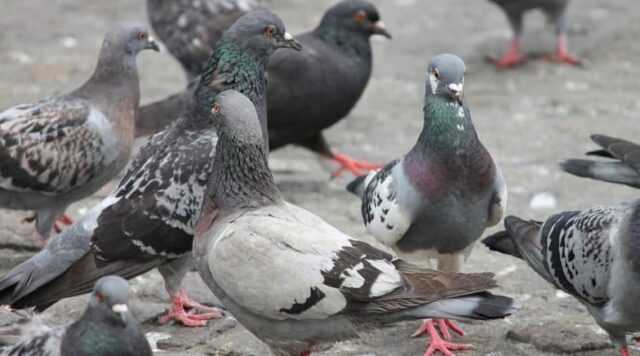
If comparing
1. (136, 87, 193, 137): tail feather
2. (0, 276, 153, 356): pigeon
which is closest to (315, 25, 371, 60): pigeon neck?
(136, 87, 193, 137): tail feather

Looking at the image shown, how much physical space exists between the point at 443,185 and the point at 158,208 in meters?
1.36

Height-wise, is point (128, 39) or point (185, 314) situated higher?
point (128, 39)

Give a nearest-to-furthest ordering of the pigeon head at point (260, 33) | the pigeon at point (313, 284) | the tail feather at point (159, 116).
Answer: the pigeon at point (313, 284)
the pigeon head at point (260, 33)
the tail feather at point (159, 116)

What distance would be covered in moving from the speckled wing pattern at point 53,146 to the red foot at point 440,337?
205 cm

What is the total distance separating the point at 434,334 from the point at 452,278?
0.85m

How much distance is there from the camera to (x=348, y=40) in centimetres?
797

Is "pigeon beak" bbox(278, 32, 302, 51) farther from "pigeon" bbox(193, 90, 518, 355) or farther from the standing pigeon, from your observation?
"pigeon" bbox(193, 90, 518, 355)

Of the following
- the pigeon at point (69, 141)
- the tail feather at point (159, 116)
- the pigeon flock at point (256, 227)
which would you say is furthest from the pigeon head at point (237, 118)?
the tail feather at point (159, 116)

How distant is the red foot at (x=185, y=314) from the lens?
577cm

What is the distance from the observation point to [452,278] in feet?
15.4

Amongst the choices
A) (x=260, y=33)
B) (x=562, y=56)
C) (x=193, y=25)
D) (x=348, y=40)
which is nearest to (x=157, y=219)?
(x=260, y=33)

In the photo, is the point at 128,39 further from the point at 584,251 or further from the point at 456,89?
the point at 584,251

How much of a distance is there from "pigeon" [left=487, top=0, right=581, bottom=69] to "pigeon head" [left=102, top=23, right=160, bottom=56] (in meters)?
4.29

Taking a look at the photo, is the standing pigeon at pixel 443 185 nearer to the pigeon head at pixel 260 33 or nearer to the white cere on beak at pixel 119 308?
the pigeon head at pixel 260 33
